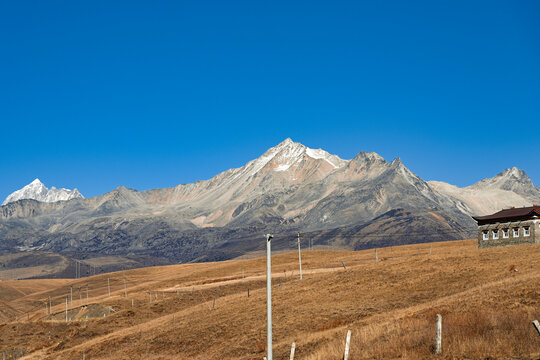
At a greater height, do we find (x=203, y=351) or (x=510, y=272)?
(x=510, y=272)

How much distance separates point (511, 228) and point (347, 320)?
52559 mm

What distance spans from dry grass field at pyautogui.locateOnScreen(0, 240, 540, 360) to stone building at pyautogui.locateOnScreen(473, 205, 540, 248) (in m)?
12.6

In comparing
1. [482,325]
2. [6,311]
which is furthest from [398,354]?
[6,311]

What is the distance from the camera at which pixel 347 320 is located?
43.6 meters

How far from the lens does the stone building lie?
8406cm

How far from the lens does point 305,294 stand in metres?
61.1

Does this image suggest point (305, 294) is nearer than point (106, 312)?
Yes

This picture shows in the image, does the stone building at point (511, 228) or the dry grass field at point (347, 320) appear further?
the stone building at point (511, 228)

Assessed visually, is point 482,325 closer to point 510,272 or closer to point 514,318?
point 514,318

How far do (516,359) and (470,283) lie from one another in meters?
31.1

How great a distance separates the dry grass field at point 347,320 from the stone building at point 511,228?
1259cm

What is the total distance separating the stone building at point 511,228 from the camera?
84.1 m

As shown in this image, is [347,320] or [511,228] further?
[511,228]

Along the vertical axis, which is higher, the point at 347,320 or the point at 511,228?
the point at 511,228
